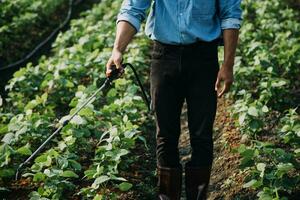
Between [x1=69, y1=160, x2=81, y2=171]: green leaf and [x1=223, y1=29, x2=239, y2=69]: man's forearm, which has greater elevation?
[x1=223, y1=29, x2=239, y2=69]: man's forearm

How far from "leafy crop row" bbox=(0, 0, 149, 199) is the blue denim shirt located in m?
1.11

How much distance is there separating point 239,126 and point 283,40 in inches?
81.5

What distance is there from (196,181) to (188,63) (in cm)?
79

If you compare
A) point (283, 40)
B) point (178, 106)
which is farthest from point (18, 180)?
point (283, 40)

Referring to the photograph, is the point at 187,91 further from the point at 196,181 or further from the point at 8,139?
the point at 8,139

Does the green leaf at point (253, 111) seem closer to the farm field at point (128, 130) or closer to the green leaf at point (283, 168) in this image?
the farm field at point (128, 130)

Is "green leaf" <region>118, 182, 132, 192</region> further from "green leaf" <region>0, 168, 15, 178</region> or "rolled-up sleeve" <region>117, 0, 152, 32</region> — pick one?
"rolled-up sleeve" <region>117, 0, 152, 32</region>

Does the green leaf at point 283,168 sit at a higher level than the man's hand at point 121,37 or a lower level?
lower

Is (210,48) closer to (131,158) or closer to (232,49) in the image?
(232,49)

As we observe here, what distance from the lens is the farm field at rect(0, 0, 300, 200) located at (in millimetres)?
3641

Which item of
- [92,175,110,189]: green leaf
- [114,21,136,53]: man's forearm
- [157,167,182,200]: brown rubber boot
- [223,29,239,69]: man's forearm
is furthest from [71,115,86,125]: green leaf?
[223,29,239,69]: man's forearm

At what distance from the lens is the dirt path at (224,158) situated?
3.77 meters

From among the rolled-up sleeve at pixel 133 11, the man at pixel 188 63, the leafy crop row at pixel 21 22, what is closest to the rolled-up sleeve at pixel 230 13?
the man at pixel 188 63

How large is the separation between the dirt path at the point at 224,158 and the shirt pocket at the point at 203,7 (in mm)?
1430
